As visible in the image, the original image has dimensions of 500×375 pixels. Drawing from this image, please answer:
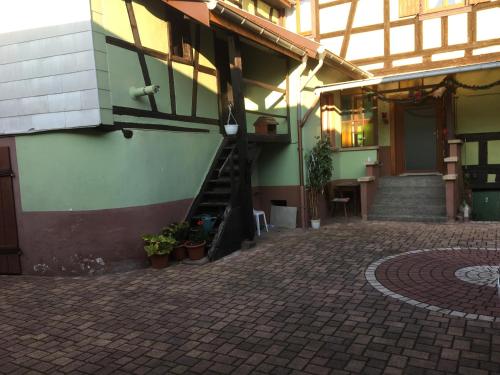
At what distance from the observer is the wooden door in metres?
5.88

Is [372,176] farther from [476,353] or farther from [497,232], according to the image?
[476,353]

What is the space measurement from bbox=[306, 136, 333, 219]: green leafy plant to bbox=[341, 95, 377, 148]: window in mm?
2072

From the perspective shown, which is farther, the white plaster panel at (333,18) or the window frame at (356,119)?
the white plaster panel at (333,18)

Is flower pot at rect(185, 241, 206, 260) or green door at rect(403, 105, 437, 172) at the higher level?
green door at rect(403, 105, 437, 172)

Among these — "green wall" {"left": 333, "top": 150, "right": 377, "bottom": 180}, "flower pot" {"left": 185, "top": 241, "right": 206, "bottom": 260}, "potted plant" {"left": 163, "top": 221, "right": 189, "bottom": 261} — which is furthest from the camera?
"green wall" {"left": 333, "top": 150, "right": 377, "bottom": 180}

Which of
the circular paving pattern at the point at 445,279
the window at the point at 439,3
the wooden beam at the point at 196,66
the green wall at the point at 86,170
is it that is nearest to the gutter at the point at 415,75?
the window at the point at 439,3

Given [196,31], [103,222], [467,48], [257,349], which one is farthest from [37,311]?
[467,48]

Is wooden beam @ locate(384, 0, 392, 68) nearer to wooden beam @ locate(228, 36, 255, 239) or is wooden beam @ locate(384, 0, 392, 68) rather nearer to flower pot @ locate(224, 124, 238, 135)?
wooden beam @ locate(228, 36, 255, 239)

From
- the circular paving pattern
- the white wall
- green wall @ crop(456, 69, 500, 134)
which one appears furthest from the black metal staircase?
green wall @ crop(456, 69, 500, 134)

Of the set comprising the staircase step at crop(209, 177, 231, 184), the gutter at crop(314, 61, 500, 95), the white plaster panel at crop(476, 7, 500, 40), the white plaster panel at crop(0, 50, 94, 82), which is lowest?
the staircase step at crop(209, 177, 231, 184)

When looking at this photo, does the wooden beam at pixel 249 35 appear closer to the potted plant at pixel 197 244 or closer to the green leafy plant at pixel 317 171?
the green leafy plant at pixel 317 171

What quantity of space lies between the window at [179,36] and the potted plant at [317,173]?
11.1 ft

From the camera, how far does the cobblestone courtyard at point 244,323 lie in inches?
121

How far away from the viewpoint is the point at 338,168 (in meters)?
10.5
